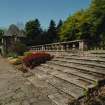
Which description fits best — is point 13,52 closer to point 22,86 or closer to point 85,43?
point 85,43

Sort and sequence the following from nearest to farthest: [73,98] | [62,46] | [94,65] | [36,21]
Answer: [73,98] → [94,65] → [62,46] → [36,21]

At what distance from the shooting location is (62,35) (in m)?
Result: 54.4

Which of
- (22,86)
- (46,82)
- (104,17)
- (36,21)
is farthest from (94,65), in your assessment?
(36,21)

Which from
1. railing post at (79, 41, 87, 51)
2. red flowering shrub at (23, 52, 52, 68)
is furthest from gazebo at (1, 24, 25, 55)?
railing post at (79, 41, 87, 51)

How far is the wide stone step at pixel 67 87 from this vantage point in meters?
7.84

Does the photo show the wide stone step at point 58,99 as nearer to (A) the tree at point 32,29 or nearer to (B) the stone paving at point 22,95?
(B) the stone paving at point 22,95

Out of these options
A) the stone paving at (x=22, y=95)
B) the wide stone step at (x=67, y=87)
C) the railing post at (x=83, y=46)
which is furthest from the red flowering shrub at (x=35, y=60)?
the wide stone step at (x=67, y=87)

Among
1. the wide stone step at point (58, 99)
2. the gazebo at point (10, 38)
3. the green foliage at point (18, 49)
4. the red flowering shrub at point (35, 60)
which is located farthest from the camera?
the gazebo at point (10, 38)

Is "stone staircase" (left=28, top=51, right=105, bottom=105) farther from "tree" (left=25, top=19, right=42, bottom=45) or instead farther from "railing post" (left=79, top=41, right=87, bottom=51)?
"tree" (left=25, top=19, right=42, bottom=45)

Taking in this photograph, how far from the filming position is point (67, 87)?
29.1 feet

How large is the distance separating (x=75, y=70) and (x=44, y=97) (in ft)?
9.77

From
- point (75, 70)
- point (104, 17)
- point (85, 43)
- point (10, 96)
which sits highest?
point (104, 17)

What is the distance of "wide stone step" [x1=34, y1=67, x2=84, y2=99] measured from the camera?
7.84m

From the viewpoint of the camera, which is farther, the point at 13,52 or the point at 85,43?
the point at 13,52
